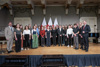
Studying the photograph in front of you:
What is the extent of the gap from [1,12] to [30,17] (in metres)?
2.73

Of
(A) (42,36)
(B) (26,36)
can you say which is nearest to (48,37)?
(A) (42,36)

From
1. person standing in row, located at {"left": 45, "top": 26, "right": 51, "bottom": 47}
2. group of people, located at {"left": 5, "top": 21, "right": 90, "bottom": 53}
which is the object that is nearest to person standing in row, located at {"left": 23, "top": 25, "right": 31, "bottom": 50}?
group of people, located at {"left": 5, "top": 21, "right": 90, "bottom": 53}

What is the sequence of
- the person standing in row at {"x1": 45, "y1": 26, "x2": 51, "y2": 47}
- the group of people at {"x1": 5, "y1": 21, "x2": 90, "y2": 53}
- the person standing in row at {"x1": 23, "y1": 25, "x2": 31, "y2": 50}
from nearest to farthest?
the group of people at {"x1": 5, "y1": 21, "x2": 90, "y2": 53}, the person standing in row at {"x1": 23, "y1": 25, "x2": 31, "y2": 50}, the person standing in row at {"x1": 45, "y1": 26, "x2": 51, "y2": 47}

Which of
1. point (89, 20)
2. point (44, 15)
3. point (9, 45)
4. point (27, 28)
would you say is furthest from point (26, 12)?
point (89, 20)

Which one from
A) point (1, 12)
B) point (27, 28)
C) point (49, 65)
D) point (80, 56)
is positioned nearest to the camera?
point (49, 65)

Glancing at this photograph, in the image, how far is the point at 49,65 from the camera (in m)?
2.87

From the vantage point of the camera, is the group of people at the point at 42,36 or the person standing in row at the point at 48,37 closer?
the group of people at the point at 42,36

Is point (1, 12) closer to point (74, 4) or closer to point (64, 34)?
point (64, 34)

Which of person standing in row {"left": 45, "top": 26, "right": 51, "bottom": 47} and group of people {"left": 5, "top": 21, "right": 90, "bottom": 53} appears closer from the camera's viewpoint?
group of people {"left": 5, "top": 21, "right": 90, "bottom": 53}

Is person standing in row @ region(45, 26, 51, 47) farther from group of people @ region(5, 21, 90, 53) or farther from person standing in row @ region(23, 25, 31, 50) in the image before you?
person standing in row @ region(23, 25, 31, 50)

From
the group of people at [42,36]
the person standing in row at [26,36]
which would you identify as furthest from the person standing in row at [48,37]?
the person standing in row at [26,36]

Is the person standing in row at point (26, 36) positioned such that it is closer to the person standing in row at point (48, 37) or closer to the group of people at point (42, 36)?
the group of people at point (42, 36)

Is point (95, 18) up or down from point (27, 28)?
up

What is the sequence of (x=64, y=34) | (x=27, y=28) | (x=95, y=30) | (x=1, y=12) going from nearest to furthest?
(x=27, y=28) < (x=64, y=34) < (x=1, y=12) < (x=95, y=30)
